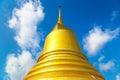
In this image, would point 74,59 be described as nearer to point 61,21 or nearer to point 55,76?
point 55,76

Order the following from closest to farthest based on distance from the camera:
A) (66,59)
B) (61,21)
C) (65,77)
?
(65,77), (66,59), (61,21)

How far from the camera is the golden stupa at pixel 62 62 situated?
1296 cm

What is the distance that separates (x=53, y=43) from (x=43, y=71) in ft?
7.97

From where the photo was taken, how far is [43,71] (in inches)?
522

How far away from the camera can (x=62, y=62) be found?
13633mm

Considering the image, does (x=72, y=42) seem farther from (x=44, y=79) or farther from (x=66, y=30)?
(x=44, y=79)

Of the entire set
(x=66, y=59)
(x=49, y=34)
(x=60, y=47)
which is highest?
(x=49, y=34)

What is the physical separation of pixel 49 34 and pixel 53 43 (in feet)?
3.36

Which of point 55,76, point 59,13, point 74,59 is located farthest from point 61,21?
point 55,76

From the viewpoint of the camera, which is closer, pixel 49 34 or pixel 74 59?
pixel 74 59

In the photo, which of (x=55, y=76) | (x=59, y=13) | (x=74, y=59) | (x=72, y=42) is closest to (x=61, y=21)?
(x=59, y=13)

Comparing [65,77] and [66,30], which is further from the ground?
[66,30]

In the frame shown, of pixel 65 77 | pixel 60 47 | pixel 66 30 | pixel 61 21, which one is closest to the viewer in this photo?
pixel 65 77

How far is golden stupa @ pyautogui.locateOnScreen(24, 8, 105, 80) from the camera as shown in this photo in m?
13.0
